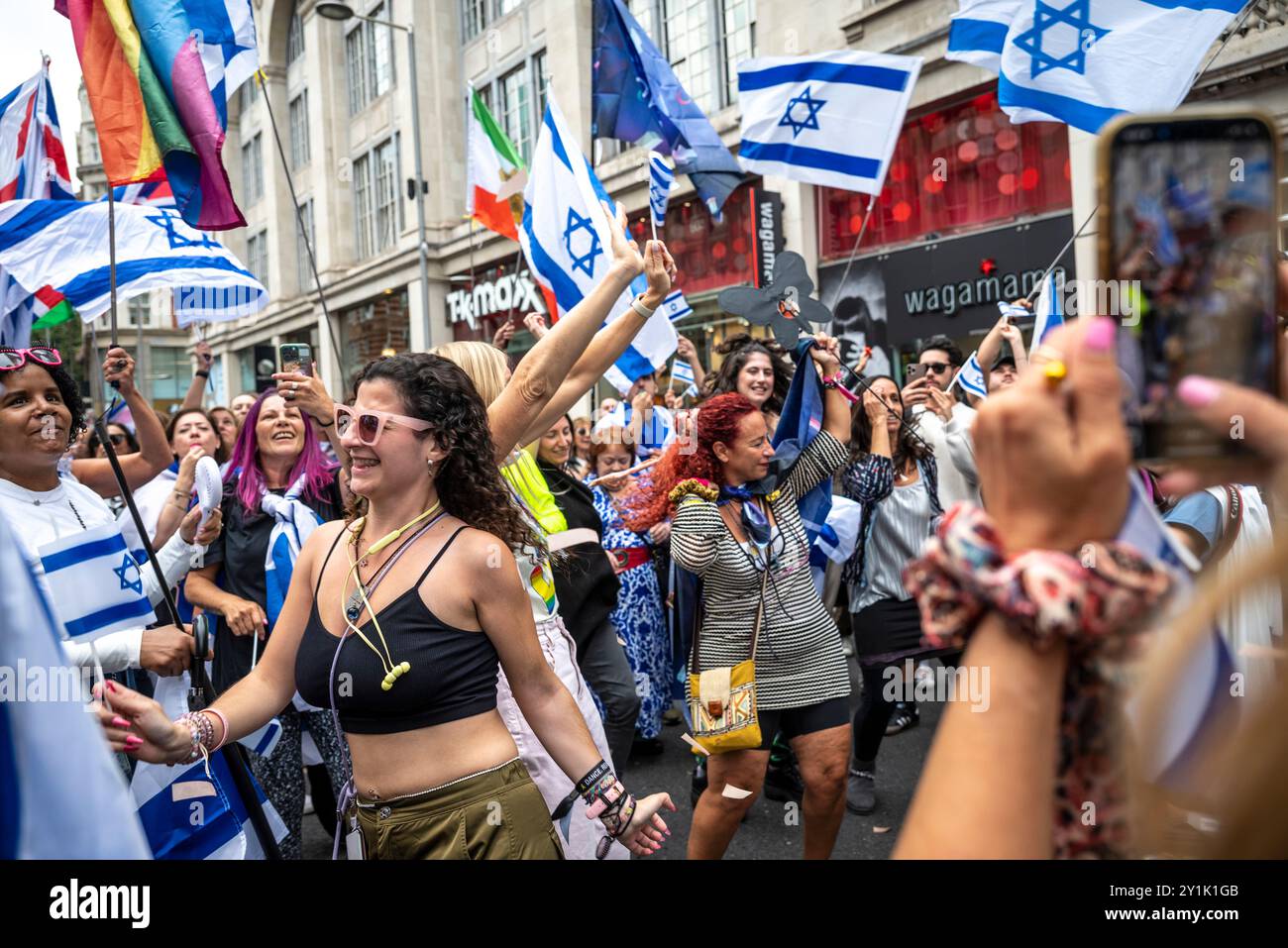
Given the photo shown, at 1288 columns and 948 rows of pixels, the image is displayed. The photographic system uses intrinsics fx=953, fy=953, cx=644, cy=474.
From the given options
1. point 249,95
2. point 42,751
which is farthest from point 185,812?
point 249,95

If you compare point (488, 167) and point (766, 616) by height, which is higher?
point (488, 167)

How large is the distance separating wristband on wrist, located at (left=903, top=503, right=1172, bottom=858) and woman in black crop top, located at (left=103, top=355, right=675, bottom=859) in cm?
153

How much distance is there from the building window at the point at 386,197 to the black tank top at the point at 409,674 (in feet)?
77.9

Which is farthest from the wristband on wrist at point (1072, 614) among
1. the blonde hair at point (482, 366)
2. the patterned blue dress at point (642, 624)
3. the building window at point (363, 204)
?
the building window at point (363, 204)

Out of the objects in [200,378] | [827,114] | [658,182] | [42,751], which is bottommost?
[42,751]

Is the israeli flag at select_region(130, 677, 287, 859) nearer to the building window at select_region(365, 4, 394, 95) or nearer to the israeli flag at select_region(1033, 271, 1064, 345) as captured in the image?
the israeli flag at select_region(1033, 271, 1064, 345)

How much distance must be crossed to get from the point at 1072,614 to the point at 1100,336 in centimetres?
24

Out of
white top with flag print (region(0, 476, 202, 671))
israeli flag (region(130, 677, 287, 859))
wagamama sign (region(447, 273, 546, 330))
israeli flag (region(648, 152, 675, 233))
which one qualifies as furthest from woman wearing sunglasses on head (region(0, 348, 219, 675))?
wagamama sign (region(447, 273, 546, 330))

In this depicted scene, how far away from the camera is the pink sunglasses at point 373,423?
2.37 m

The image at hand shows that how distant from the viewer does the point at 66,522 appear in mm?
3137

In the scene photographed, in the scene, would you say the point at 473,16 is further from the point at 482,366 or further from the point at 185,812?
the point at 185,812

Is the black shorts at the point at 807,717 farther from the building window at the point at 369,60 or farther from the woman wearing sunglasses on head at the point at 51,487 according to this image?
the building window at the point at 369,60

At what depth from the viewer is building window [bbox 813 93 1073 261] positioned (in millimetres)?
11078
